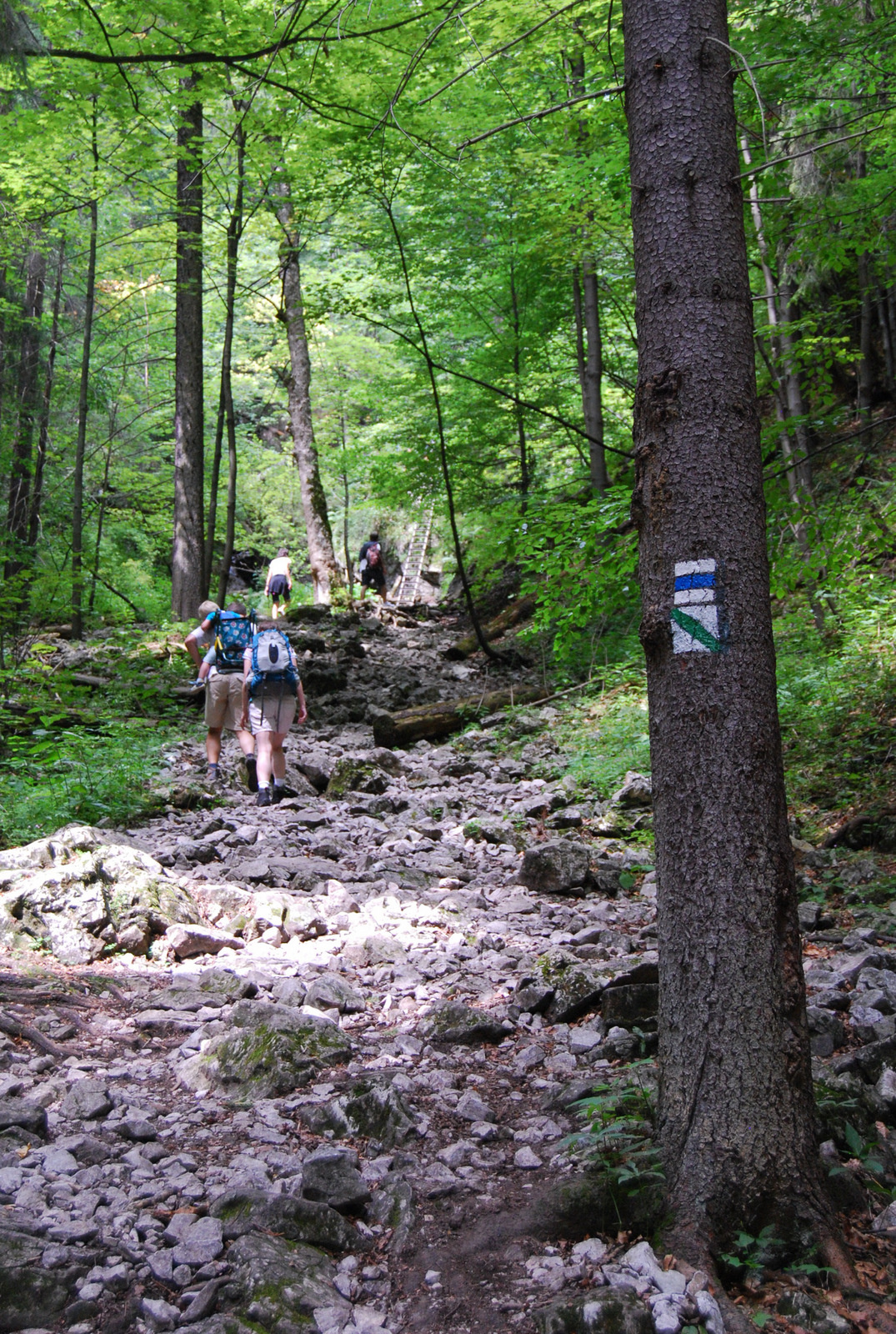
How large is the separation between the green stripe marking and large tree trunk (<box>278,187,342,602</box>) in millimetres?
14257

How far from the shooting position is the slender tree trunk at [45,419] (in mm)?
16703

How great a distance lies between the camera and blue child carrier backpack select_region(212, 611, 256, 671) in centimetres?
886

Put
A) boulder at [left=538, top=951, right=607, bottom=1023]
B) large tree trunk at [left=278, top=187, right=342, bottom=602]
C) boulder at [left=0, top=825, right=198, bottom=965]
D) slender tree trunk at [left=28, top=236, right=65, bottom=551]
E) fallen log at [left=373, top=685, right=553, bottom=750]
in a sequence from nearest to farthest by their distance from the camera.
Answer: boulder at [left=538, top=951, right=607, bottom=1023]
boulder at [left=0, top=825, right=198, bottom=965]
fallen log at [left=373, top=685, right=553, bottom=750]
large tree trunk at [left=278, top=187, right=342, bottom=602]
slender tree trunk at [left=28, top=236, right=65, bottom=551]

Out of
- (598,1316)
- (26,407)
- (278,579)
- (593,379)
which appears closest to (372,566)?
(278,579)

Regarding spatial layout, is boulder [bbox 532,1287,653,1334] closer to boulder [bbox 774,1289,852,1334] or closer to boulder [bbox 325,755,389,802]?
boulder [bbox 774,1289,852,1334]

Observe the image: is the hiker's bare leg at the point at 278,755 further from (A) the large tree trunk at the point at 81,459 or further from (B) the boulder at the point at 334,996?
(A) the large tree trunk at the point at 81,459

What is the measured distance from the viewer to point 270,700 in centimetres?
823

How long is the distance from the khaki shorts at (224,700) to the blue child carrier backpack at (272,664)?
0.57 m

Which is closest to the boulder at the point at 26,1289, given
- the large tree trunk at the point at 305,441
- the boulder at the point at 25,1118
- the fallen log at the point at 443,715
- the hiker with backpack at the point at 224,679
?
the boulder at the point at 25,1118

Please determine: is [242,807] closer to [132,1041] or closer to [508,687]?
[132,1041]

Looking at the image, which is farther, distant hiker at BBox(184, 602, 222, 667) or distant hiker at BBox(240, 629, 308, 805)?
distant hiker at BBox(184, 602, 222, 667)

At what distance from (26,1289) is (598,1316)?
134cm

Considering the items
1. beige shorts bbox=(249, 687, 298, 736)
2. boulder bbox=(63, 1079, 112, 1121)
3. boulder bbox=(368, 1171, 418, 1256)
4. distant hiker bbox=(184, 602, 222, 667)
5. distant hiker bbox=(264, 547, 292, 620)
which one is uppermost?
distant hiker bbox=(264, 547, 292, 620)

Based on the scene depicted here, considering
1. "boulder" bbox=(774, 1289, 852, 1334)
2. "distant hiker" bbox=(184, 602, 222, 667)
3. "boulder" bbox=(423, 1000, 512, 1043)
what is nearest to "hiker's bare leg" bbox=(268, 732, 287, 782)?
"distant hiker" bbox=(184, 602, 222, 667)
